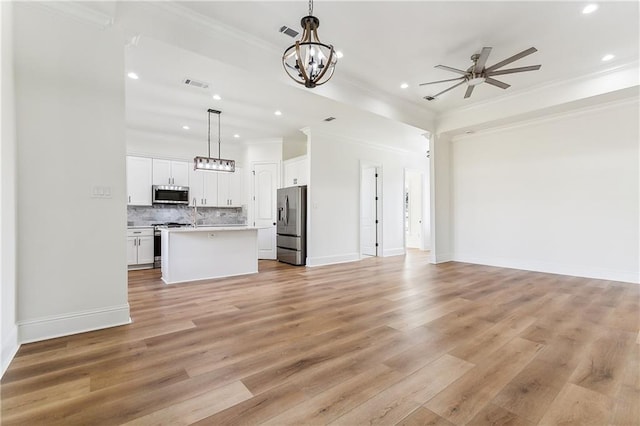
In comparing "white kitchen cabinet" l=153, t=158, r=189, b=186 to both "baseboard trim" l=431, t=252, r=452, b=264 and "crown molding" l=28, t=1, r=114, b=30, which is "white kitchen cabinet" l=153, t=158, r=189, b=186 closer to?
"crown molding" l=28, t=1, r=114, b=30

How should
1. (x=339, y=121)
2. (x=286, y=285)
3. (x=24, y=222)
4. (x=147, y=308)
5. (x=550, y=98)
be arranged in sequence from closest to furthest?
(x=24, y=222) < (x=147, y=308) < (x=286, y=285) < (x=550, y=98) < (x=339, y=121)

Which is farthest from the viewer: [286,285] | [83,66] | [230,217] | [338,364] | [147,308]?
[230,217]

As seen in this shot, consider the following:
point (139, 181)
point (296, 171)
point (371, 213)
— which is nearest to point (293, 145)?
point (296, 171)

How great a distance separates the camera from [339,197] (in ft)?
Result: 21.4

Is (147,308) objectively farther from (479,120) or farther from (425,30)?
(479,120)

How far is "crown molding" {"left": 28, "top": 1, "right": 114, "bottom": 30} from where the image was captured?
97.8 inches

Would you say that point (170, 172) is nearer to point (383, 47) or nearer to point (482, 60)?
point (383, 47)

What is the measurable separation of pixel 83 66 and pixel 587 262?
24.0 feet

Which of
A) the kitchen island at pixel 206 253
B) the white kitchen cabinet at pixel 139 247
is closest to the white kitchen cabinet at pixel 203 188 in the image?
the white kitchen cabinet at pixel 139 247

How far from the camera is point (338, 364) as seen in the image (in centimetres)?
204

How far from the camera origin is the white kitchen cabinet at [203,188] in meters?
6.95

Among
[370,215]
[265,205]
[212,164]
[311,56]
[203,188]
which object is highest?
[311,56]

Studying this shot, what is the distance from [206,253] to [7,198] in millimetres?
2821

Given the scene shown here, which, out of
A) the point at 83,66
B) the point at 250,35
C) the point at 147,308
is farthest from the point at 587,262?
the point at 83,66
